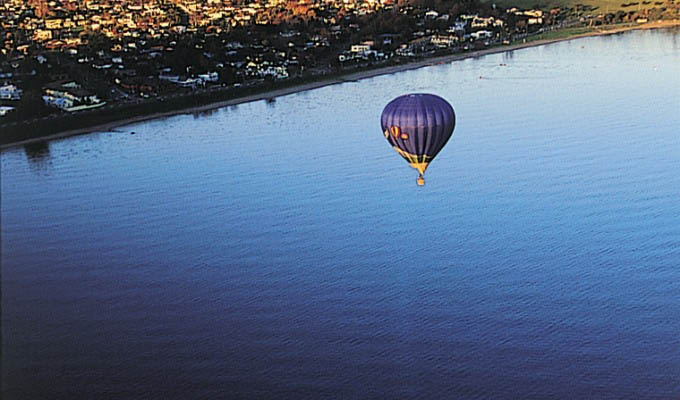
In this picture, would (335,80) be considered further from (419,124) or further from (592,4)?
(592,4)

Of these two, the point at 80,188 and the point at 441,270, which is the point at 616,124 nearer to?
the point at 441,270

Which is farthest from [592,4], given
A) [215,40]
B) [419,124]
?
[419,124]

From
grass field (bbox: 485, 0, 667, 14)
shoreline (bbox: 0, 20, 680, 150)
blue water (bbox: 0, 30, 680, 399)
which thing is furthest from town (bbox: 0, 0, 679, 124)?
blue water (bbox: 0, 30, 680, 399)

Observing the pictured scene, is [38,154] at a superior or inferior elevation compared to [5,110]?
inferior

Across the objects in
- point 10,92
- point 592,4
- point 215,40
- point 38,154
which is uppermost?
point 592,4

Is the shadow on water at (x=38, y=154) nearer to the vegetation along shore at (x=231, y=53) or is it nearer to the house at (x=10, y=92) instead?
the vegetation along shore at (x=231, y=53)

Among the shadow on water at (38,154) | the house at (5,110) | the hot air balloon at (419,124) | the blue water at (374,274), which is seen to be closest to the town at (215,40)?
the house at (5,110)

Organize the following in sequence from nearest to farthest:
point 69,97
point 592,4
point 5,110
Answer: point 5,110 → point 69,97 → point 592,4
